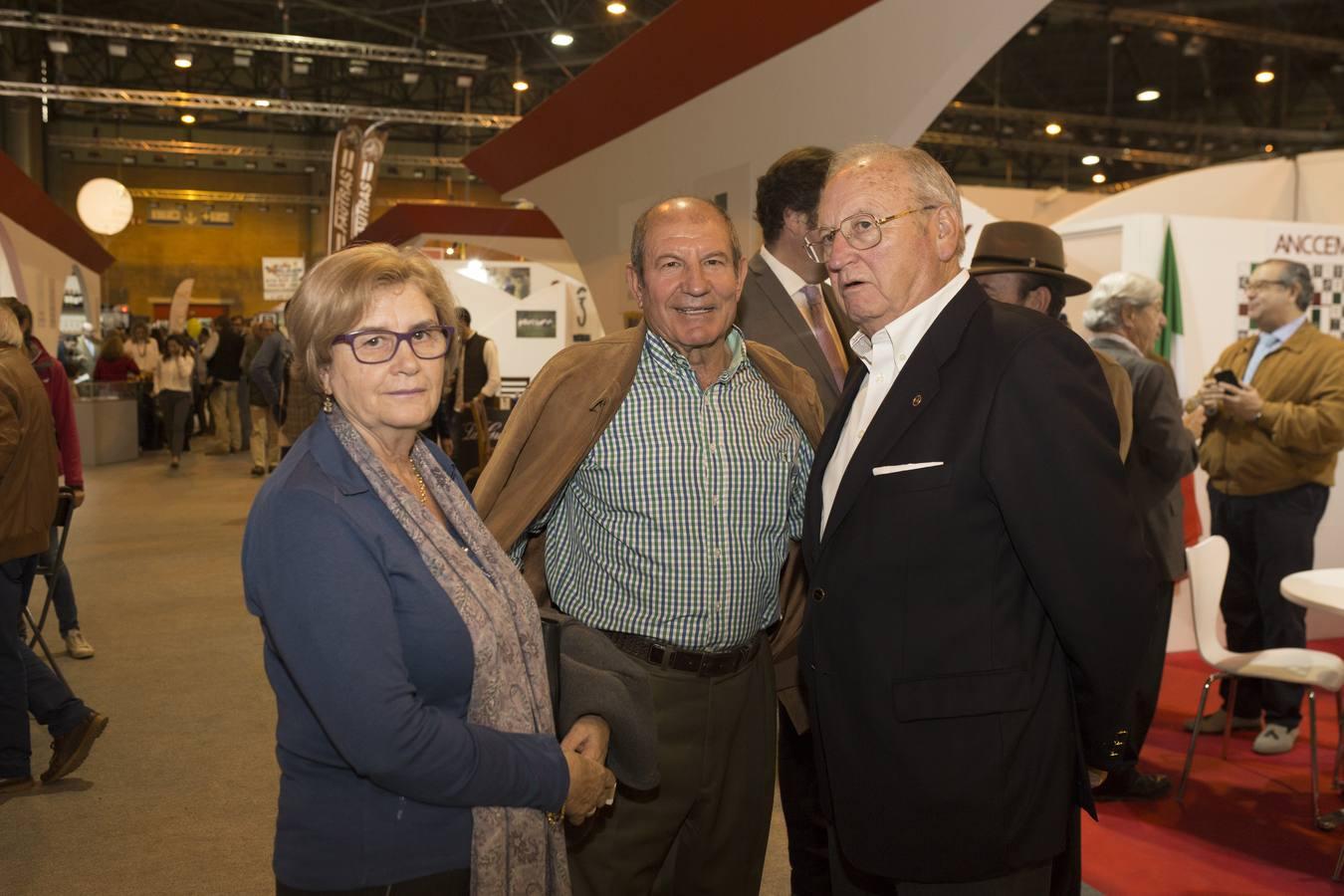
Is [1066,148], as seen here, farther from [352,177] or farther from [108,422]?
[108,422]

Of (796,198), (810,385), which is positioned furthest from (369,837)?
(796,198)

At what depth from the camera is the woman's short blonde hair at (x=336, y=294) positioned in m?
1.51

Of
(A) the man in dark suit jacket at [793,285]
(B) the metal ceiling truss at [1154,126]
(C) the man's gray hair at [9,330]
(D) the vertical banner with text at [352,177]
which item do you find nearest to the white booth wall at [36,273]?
(D) the vertical banner with text at [352,177]

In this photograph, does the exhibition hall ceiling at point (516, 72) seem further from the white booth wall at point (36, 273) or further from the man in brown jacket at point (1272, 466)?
the man in brown jacket at point (1272, 466)

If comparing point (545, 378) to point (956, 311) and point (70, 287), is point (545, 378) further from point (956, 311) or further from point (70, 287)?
point (70, 287)

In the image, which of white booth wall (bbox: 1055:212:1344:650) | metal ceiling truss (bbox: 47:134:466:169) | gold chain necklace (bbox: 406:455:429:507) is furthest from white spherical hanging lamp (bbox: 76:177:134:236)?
gold chain necklace (bbox: 406:455:429:507)

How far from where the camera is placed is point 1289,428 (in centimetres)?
421

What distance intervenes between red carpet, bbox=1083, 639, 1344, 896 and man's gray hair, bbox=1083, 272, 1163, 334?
167 cm

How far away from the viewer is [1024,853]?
162 cm

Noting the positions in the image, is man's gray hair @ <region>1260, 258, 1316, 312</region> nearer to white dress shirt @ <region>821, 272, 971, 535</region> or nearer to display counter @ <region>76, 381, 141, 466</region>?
white dress shirt @ <region>821, 272, 971, 535</region>

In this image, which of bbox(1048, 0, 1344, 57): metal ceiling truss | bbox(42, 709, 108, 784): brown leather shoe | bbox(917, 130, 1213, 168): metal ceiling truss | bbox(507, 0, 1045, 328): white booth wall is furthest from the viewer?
bbox(917, 130, 1213, 168): metal ceiling truss

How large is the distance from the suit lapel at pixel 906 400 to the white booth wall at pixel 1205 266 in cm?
Answer: 431

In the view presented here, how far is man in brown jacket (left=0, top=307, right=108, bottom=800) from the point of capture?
146 inches

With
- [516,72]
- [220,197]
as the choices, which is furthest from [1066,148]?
[220,197]
